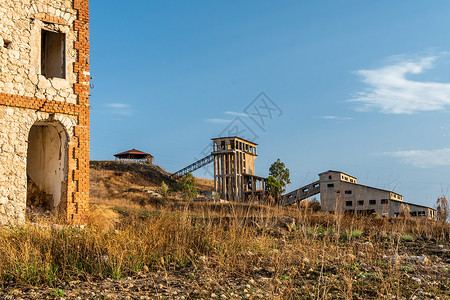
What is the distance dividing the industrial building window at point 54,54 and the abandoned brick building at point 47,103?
1.4 inches

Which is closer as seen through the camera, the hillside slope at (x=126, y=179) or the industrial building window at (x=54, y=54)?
the industrial building window at (x=54, y=54)

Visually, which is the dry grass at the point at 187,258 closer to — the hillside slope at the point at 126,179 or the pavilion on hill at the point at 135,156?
the hillside slope at the point at 126,179

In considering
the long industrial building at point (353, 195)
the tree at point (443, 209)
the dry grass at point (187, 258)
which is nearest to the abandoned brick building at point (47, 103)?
the dry grass at point (187, 258)

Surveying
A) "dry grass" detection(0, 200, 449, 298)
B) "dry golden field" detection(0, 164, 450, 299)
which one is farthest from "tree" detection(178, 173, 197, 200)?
"dry grass" detection(0, 200, 449, 298)

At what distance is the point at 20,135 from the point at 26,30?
3.65 metres

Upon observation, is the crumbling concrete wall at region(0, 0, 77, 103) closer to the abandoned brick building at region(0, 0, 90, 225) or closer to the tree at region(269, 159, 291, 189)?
the abandoned brick building at region(0, 0, 90, 225)

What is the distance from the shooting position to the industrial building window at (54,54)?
15.6 m

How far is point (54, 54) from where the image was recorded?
1662cm

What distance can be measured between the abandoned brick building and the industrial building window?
36 millimetres

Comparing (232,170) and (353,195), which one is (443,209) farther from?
(232,170)

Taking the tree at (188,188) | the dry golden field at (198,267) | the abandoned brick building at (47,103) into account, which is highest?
the abandoned brick building at (47,103)

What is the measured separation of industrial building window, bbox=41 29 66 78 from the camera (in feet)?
51.3

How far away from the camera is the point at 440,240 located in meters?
12.8

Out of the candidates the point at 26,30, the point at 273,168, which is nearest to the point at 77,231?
the point at 26,30
